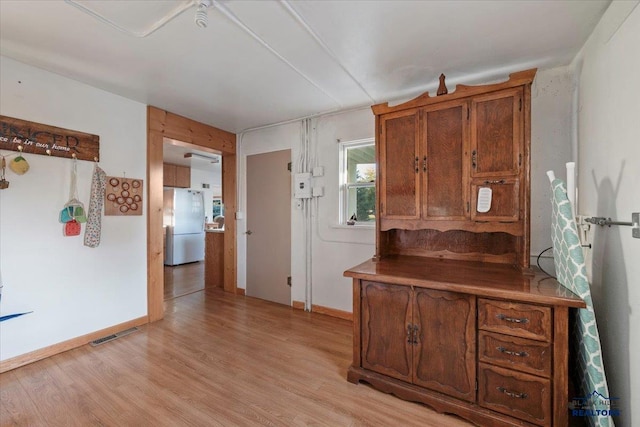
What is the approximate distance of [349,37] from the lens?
182 centimetres

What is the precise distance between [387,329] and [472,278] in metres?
0.65

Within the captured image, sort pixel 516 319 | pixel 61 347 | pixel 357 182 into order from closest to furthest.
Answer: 1. pixel 516 319
2. pixel 61 347
3. pixel 357 182

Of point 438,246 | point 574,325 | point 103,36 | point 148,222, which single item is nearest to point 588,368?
point 574,325

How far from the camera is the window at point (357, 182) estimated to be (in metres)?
3.09

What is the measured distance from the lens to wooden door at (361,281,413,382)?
1.76 metres

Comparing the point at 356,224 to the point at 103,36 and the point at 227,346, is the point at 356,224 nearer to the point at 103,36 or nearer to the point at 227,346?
the point at 227,346

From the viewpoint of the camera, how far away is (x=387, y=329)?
6.01ft

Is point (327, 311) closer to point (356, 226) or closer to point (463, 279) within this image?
point (356, 226)

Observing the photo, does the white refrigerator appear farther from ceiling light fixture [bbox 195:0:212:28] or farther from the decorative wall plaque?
ceiling light fixture [bbox 195:0:212:28]

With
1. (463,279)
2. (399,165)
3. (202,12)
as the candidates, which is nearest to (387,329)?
(463,279)

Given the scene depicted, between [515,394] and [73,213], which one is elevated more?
[73,213]

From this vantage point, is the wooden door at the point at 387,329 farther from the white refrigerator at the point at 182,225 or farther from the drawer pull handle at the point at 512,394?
the white refrigerator at the point at 182,225

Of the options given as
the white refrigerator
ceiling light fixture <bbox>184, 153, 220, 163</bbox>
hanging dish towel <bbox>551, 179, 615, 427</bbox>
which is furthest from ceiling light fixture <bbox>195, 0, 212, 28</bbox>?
the white refrigerator

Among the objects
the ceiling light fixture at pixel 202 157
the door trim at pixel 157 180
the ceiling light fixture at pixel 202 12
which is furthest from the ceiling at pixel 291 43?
the ceiling light fixture at pixel 202 157
